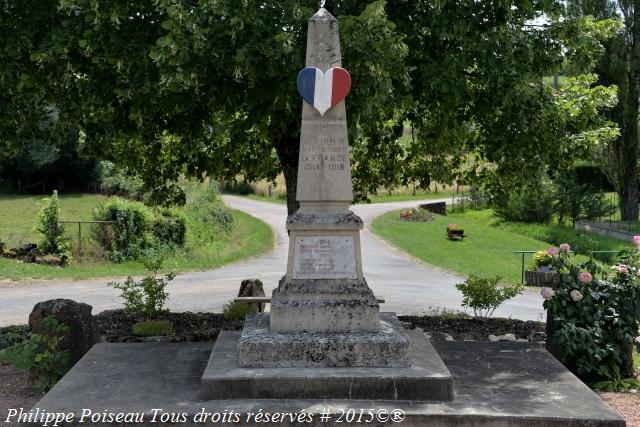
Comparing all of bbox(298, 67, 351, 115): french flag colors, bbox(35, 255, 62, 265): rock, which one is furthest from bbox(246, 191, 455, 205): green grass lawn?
bbox(298, 67, 351, 115): french flag colors

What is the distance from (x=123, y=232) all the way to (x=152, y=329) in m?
12.7

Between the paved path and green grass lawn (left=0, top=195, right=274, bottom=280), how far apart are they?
2.59 feet

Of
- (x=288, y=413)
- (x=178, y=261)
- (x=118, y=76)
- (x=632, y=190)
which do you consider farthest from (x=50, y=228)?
(x=632, y=190)

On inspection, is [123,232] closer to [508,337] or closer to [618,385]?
[508,337]

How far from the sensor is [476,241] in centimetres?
2778

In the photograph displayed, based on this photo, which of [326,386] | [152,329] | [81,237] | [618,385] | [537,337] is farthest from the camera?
[81,237]

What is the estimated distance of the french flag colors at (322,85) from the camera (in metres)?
7.06

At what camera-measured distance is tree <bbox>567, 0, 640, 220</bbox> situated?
28125 mm

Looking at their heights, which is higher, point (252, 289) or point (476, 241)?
point (252, 289)

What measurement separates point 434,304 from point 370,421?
9.46 meters

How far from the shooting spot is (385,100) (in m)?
7.68

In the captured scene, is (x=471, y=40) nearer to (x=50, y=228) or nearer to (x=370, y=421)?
(x=370, y=421)

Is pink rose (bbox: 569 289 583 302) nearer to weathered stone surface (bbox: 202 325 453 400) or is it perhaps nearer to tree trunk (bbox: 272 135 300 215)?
weathered stone surface (bbox: 202 325 453 400)

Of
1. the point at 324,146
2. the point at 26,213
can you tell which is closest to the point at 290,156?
the point at 324,146
